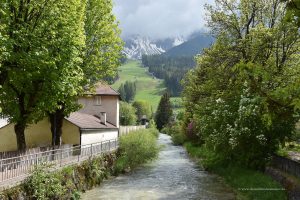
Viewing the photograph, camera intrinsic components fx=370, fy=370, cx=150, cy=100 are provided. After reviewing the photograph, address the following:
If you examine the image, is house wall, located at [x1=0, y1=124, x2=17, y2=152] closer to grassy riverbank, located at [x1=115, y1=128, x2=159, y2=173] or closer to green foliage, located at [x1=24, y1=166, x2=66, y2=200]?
grassy riverbank, located at [x1=115, y1=128, x2=159, y2=173]

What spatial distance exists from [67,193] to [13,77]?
22.3 ft

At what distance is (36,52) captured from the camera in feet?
60.6

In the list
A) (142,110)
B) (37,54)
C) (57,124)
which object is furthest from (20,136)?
(142,110)

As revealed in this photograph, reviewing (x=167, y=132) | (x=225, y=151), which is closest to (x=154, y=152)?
(x=225, y=151)

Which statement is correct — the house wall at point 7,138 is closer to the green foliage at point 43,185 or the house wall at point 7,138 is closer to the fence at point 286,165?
the green foliage at point 43,185

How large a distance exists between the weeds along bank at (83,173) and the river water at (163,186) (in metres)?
0.92

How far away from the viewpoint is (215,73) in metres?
29.0

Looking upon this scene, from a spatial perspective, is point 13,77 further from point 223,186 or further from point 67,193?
point 223,186

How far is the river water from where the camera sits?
71.8 feet

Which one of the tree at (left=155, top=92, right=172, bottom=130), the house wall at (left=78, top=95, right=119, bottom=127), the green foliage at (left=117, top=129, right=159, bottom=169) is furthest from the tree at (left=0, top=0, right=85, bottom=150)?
the tree at (left=155, top=92, right=172, bottom=130)

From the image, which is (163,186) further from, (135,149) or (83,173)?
(135,149)

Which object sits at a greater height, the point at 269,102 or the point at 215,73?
the point at 215,73

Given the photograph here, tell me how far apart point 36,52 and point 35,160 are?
18.6 ft

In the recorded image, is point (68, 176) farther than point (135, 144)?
No
